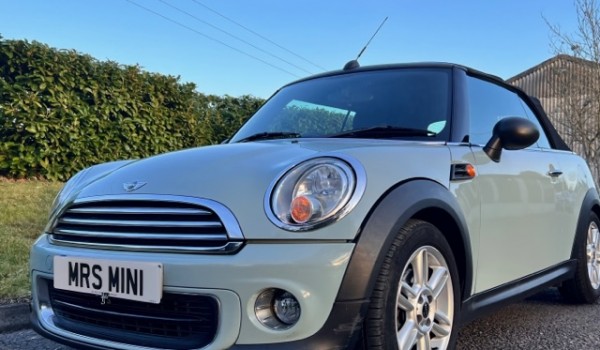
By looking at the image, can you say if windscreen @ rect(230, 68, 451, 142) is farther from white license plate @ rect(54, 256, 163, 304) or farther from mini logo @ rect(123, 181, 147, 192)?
white license plate @ rect(54, 256, 163, 304)

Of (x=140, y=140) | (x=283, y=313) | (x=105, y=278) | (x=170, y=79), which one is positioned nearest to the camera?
(x=283, y=313)

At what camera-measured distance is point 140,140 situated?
28.2 feet

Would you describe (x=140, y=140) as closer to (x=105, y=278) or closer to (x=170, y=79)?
(x=170, y=79)

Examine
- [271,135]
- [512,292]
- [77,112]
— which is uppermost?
[77,112]

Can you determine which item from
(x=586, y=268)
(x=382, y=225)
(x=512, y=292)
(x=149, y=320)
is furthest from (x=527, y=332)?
(x=149, y=320)

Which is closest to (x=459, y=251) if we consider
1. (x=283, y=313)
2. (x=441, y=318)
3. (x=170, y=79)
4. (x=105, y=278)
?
(x=441, y=318)

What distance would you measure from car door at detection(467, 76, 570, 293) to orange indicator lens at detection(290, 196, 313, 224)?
1.06 m

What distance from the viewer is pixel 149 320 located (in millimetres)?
2020

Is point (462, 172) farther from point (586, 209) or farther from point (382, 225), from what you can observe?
point (586, 209)

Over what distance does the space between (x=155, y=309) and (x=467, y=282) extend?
1.35 m

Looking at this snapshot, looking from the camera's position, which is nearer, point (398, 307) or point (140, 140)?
point (398, 307)

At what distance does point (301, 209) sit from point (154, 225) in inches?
21.0

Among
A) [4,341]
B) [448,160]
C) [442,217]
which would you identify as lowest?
[4,341]

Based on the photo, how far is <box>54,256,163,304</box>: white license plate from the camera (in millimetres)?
1936
